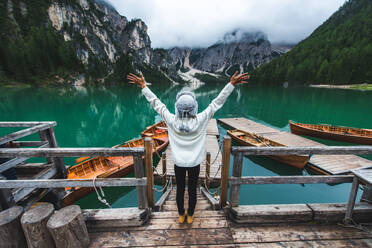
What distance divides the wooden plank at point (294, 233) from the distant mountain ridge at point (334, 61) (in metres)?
97.8

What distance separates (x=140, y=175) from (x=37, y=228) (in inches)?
55.7

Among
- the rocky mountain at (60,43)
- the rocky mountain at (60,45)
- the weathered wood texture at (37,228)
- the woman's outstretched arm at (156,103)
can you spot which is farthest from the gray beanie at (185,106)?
the rocky mountain at (60,43)

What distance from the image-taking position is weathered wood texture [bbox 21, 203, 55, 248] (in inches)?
82.0

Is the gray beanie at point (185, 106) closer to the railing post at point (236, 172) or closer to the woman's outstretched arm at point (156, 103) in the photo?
the woman's outstretched arm at point (156, 103)

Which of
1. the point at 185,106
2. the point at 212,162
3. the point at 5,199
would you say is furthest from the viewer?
the point at 212,162

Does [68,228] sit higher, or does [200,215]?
[68,228]

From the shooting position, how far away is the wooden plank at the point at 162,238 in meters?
2.49

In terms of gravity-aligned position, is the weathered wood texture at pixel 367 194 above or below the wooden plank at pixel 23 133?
below

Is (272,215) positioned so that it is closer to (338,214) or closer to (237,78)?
(338,214)

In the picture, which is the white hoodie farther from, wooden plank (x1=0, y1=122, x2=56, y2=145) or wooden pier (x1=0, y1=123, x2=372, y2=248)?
wooden plank (x1=0, y1=122, x2=56, y2=145)

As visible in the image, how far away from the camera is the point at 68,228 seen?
2133 mm

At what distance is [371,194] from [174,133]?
12.6 feet

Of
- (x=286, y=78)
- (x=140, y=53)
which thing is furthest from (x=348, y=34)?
(x=140, y=53)

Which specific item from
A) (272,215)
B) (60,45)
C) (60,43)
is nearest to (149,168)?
(272,215)
